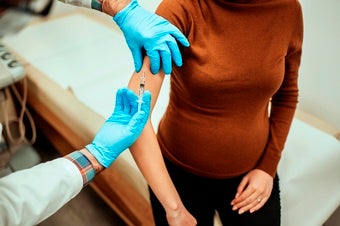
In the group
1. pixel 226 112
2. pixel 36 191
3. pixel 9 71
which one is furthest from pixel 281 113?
pixel 9 71

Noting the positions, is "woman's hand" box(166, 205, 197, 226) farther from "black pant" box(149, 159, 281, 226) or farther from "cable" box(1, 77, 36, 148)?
"cable" box(1, 77, 36, 148)

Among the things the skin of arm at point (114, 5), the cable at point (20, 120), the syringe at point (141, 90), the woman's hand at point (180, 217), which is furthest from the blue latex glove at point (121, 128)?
the cable at point (20, 120)

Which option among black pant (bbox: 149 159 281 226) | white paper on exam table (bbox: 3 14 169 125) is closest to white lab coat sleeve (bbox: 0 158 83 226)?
black pant (bbox: 149 159 281 226)

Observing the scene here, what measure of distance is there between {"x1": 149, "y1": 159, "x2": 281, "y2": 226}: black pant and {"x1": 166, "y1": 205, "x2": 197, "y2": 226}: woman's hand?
3.2 inches

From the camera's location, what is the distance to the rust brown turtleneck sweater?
904 millimetres

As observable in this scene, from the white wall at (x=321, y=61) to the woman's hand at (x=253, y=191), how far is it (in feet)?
2.10

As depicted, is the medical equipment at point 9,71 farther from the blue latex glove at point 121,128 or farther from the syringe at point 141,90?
the syringe at point 141,90

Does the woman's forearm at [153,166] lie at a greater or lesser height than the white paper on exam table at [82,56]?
greater

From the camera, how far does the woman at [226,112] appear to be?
908 mm

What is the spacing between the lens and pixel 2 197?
0.87 m

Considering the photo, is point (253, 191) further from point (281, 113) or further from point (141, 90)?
point (141, 90)

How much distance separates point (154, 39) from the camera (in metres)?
0.91

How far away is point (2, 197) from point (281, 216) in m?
0.93

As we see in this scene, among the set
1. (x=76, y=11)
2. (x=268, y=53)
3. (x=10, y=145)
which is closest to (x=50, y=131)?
(x=10, y=145)
